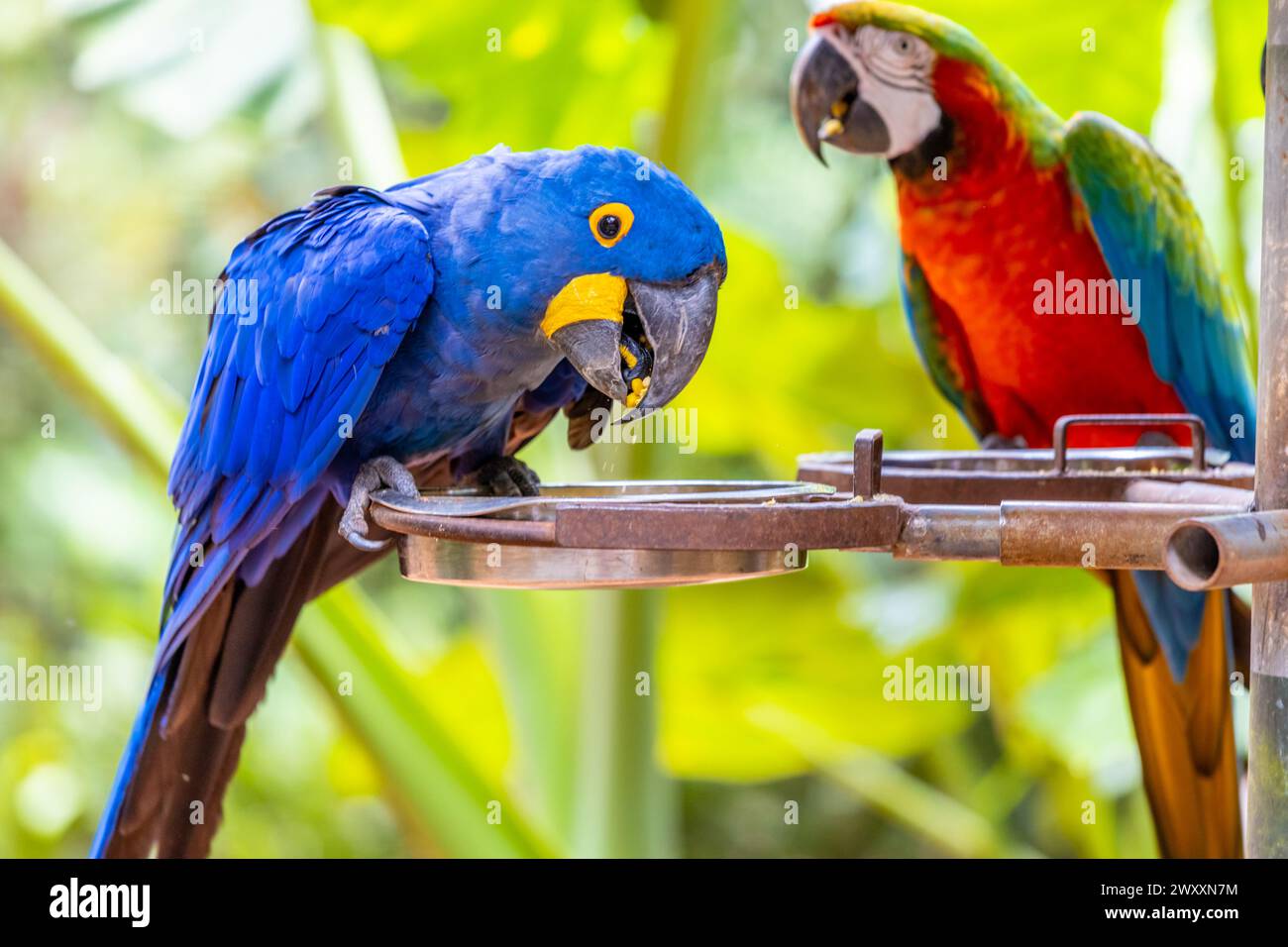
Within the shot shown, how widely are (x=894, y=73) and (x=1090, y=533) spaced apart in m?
0.94

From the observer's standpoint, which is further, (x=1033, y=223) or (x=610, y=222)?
(x=1033, y=223)

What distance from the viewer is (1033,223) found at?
1679mm

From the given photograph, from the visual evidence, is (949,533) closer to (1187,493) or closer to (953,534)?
(953,534)

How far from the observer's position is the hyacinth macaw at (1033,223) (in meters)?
1.63

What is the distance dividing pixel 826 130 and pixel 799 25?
6.28 ft

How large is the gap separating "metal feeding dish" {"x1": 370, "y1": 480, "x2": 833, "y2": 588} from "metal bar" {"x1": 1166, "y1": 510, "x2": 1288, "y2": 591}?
235 millimetres

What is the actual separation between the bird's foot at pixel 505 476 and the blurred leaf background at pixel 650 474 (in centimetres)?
33

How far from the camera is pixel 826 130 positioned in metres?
1.70

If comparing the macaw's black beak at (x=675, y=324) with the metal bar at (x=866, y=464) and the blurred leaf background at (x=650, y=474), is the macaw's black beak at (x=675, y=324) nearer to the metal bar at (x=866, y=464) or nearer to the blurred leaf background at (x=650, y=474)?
the metal bar at (x=866, y=464)

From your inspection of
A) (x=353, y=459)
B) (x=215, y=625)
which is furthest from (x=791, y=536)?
(x=215, y=625)

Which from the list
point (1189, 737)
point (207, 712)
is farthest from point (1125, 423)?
point (207, 712)

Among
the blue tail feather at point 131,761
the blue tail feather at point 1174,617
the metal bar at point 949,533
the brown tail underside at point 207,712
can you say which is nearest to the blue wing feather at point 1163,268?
the blue tail feather at point 1174,617

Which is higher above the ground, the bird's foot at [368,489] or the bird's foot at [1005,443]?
the bird's foot at [1005,443]

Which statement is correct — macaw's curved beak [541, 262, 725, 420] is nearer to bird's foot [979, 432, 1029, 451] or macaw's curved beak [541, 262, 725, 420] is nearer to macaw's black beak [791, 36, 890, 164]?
macaw's black beak [791, 36, 890, 164]
